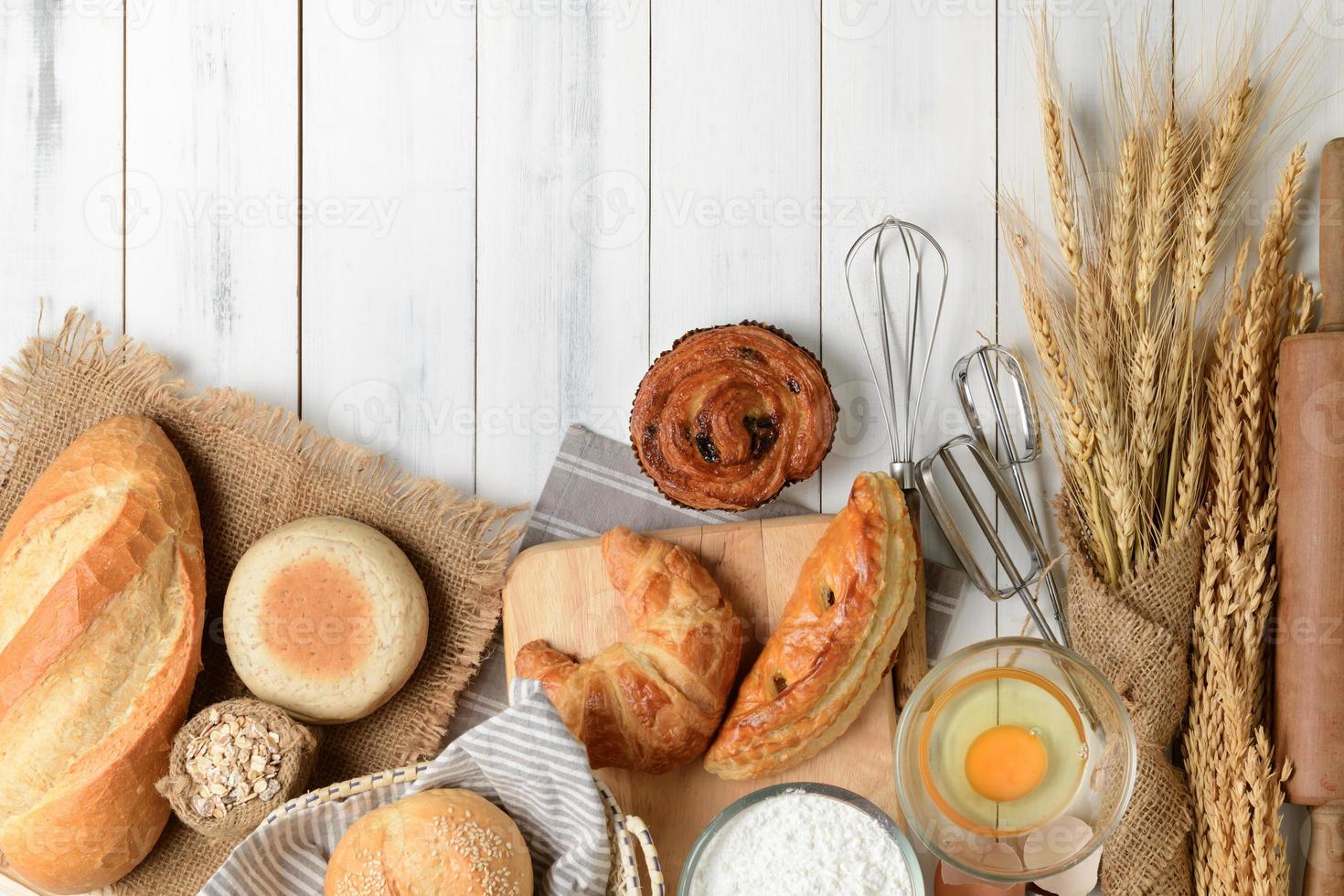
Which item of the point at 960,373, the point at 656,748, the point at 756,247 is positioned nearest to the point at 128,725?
the point at 656,748

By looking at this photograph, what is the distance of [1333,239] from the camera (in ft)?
5.34

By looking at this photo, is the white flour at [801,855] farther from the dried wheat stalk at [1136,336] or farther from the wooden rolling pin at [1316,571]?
the wooden rolling pin at [1316,571]

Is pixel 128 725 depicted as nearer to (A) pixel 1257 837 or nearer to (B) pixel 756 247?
(B) pixel 756 247

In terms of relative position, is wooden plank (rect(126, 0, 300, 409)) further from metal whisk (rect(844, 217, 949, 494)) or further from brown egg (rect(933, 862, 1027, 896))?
brown egg (rect(933, 862, 1027, 896))

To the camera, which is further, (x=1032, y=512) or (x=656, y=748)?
(x=1032, y=512)

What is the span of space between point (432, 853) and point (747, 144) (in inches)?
50.7

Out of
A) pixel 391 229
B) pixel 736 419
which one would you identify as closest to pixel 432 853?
pixel 736 419

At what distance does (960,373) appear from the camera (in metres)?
1.73

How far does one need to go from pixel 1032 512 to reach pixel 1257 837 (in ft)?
2.03

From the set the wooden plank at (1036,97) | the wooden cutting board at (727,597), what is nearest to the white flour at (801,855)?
the wooden cutting board at (727,597)

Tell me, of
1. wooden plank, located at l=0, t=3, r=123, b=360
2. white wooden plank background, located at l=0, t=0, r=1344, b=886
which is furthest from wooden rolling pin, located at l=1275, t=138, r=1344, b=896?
wooden plank, located at l=0, t=3, r=123, b=360

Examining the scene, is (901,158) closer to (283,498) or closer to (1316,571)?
(1316,571)

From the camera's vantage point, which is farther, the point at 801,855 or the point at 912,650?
the point at 912,650

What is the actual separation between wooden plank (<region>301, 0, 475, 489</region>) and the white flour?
→ 30.6 inches
